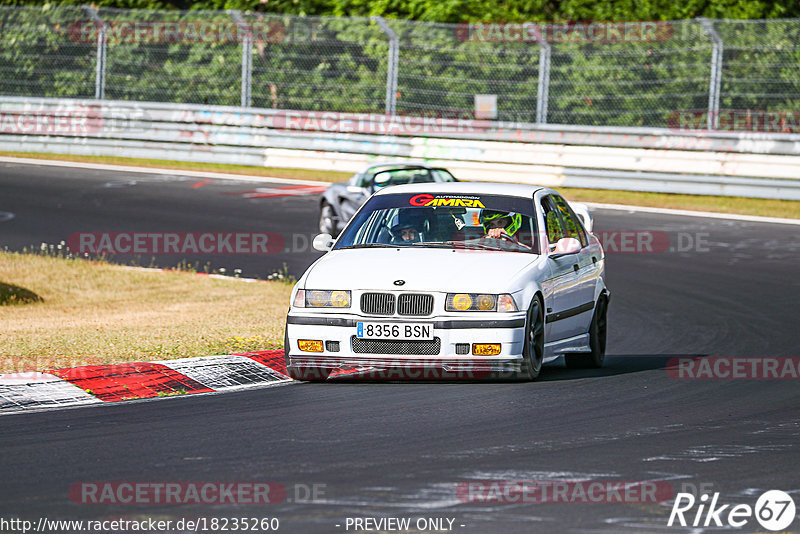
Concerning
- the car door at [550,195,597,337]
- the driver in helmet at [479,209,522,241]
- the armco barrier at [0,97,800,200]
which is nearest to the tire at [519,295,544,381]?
the car door at [550,195,597,337]

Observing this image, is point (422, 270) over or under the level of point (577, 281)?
over

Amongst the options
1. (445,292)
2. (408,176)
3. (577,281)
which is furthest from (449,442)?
(408,176)

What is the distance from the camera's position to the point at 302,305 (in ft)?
30.6

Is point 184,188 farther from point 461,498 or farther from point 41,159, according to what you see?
point 461,498

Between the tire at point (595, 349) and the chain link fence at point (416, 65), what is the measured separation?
1323 cm

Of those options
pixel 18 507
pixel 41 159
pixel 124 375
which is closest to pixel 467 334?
pixel 124 375

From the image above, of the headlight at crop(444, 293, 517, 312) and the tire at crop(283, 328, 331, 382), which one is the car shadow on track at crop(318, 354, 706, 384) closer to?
the tire at crop(283, 328, 331, 382)

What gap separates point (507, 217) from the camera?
10.3 m

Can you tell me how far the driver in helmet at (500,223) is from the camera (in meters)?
10.2

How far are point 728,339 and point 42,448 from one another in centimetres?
697

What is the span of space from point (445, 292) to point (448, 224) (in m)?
1.30

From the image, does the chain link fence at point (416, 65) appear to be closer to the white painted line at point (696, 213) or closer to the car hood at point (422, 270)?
the white painted line at point (696, 213)

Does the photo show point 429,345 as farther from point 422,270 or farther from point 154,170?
point 154,170

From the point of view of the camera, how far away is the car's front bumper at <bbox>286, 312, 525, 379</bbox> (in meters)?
9.00
